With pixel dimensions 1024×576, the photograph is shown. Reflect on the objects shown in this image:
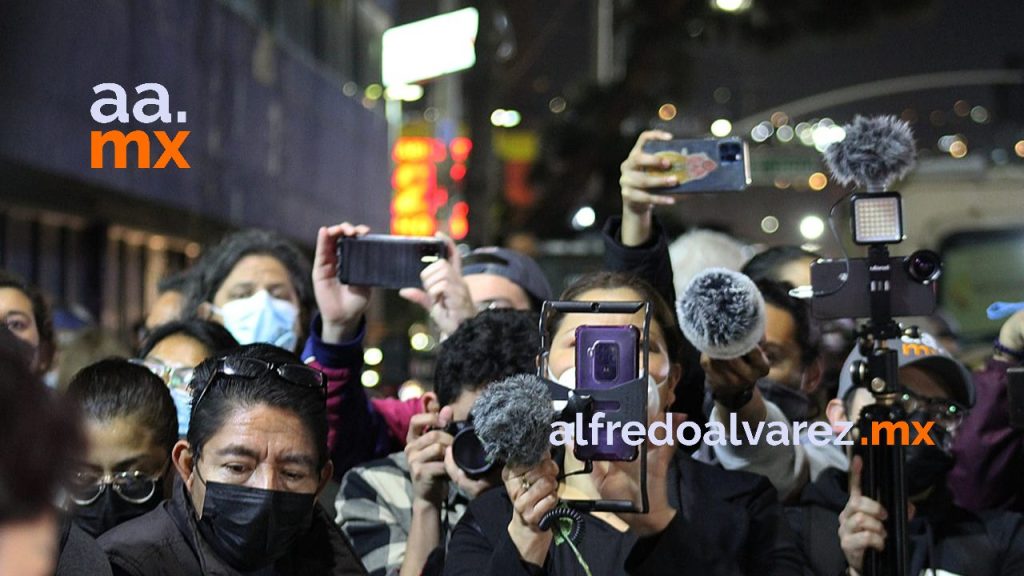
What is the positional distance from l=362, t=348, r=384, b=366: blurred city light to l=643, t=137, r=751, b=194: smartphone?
7335 mm

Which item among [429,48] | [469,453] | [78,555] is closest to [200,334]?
[469,453]

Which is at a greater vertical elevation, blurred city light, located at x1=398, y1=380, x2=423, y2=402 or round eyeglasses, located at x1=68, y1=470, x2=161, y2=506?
round eyeglasses, located at x1=68, y1=470, x2=161, y2=506

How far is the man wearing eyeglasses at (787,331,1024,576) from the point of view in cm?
392

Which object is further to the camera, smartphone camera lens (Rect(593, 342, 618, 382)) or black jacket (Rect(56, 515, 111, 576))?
smartphone camera lens (Rect(593, 342, 618, 382))

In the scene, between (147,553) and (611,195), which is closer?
(147,553)

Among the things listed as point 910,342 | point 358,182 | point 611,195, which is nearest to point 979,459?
point 910,342

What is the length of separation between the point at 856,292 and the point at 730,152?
0.51 metres

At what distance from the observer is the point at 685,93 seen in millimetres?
23266

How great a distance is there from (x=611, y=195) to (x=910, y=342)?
18.6 metres

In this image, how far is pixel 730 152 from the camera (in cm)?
383

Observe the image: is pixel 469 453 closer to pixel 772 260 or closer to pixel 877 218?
pixel 877 218

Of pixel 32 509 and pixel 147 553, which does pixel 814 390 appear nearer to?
pixel 147 553

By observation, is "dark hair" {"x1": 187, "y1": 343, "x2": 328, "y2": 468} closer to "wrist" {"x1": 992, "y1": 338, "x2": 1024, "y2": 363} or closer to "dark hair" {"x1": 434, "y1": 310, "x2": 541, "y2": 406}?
"dark hair" {"x1": 434, "y1": 310, "x2": 541, "y2": 406}

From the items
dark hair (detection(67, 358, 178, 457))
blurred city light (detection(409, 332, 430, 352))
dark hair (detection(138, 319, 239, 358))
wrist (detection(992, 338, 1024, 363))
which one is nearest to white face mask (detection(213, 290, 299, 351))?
dark hair (detection(138, 319, 239, 358))
